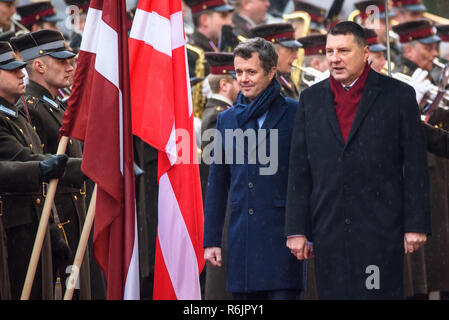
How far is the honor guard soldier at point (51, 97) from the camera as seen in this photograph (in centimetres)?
727

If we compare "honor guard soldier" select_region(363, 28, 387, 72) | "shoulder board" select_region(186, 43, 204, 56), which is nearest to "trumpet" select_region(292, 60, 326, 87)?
"honor guard soldier" select_region(363, 28, 387, 72)

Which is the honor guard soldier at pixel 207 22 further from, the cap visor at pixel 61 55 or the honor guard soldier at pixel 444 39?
the cap visor at pixel 61 55

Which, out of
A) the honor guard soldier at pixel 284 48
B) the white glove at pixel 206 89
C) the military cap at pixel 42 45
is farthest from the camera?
the white glove at pixel 206 89

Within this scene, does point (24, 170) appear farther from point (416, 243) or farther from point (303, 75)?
point (303, 75)

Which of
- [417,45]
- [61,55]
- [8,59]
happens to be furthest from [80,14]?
[8,59]

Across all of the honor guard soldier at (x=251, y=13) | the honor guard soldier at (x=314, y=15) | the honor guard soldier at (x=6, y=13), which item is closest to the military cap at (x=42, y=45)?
the honor guard soldier at (x=6, y=13)

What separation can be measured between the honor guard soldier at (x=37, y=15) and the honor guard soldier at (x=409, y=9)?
500cm

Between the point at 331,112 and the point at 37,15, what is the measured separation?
627 centimetres

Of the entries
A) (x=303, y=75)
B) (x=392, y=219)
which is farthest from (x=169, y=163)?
(x=303, y=75)

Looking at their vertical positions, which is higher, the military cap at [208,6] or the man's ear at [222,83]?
the military cap at [208,6]

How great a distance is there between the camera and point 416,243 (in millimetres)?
5348

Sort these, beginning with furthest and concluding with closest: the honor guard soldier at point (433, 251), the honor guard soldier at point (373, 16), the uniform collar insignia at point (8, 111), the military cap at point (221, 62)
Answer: the honor guard soldier at point (373, 16) → the honor guard soldier at point (433, 251) → the military cap at point (221, 62) → the uniform collar insignia at point (8, 111)

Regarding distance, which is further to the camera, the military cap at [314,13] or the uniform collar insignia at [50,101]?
the military cap at [314,13]

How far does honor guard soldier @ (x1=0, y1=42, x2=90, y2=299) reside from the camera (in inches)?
263
